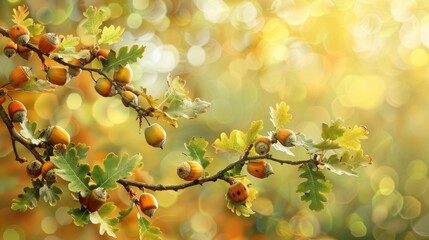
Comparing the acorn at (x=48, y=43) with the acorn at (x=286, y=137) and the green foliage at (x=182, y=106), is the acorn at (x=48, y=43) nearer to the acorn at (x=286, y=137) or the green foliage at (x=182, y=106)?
the green foliage at (x=182, y=106)

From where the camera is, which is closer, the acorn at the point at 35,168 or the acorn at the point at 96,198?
the acorn at the point at 96,198

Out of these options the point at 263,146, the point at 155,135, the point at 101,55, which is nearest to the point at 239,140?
the point at 263,146

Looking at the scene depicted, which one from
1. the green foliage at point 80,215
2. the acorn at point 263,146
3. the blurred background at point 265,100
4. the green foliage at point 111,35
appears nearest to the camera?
the green foliage at point 80,215

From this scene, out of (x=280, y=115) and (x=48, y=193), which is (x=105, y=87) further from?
(x=280, y=115)

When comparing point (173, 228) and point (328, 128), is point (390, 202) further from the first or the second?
point (328, 128)

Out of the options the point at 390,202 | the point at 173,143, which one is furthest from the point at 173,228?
the point at 390,202

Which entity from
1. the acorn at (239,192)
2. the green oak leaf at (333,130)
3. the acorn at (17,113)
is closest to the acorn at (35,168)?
the acorn at (17,113)
